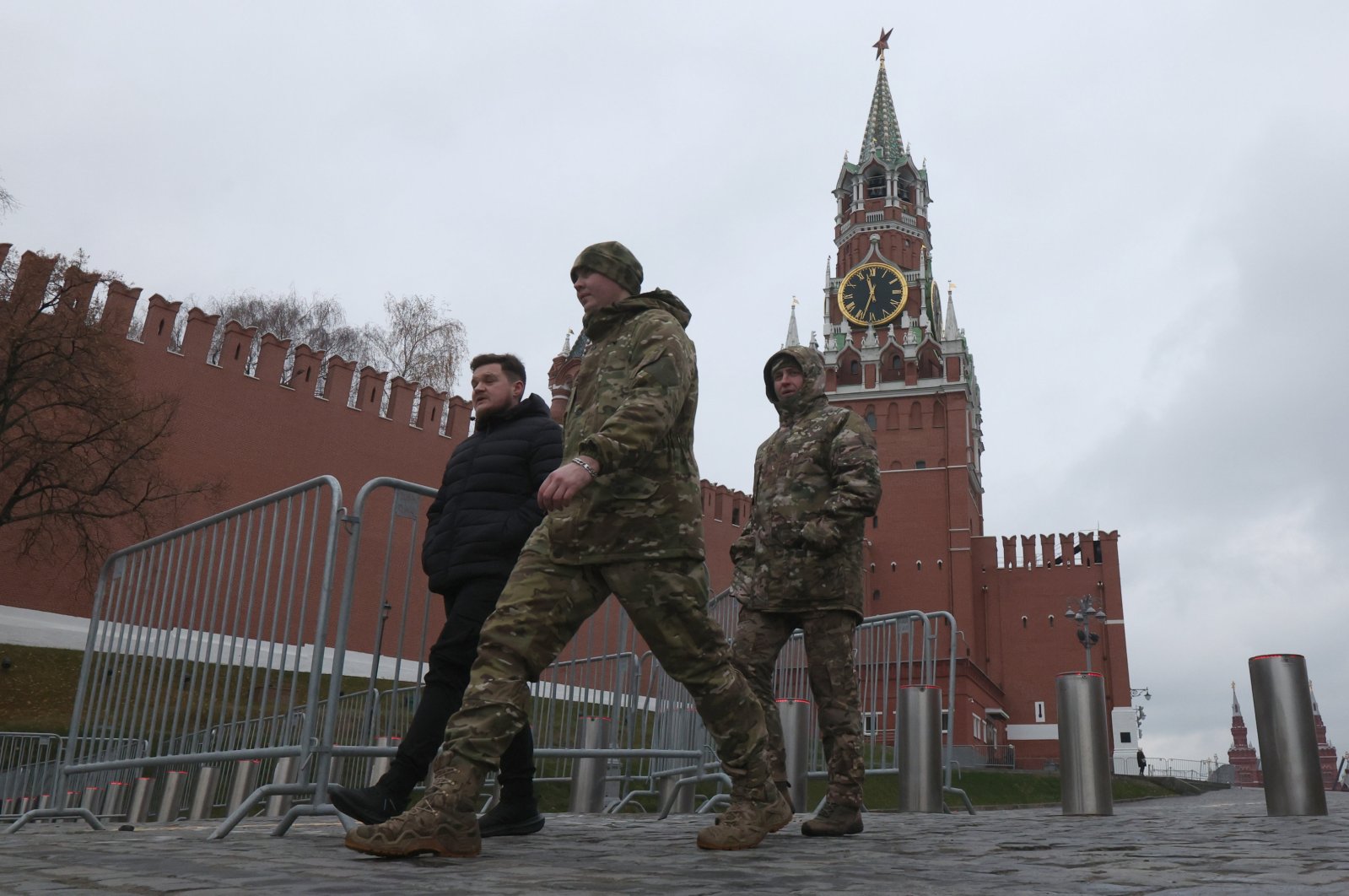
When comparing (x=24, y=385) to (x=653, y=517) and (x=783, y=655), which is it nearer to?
(x=783, y=655)

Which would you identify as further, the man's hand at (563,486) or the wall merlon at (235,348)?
the wall merlon at (235,348)

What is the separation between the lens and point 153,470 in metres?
20.9

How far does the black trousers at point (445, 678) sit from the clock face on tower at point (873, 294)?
47897 mm

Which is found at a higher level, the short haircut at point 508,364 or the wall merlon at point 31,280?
the wall merlon at point 31,280

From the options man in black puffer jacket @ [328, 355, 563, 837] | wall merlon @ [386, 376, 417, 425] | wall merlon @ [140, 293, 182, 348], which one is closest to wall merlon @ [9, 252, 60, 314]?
wall merlon @ [140, 293, 182, 348]

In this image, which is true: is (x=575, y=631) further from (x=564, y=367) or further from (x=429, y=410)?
(x=564, y=367)

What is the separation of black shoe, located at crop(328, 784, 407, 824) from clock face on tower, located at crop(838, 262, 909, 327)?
4834 cm

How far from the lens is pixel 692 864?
2.83 meters

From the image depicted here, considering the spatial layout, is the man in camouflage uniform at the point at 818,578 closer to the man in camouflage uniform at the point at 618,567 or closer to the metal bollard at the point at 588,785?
the man in camouflage uniform at the point at 618,567

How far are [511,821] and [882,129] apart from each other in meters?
58.4

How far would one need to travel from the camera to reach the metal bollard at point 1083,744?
19.7 ft

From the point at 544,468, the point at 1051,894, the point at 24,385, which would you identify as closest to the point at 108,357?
the point at 24,385

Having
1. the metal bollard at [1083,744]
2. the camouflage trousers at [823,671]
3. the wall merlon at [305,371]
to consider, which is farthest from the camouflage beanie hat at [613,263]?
the wall merlon at [305,371]

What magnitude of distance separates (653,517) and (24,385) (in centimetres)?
1909
